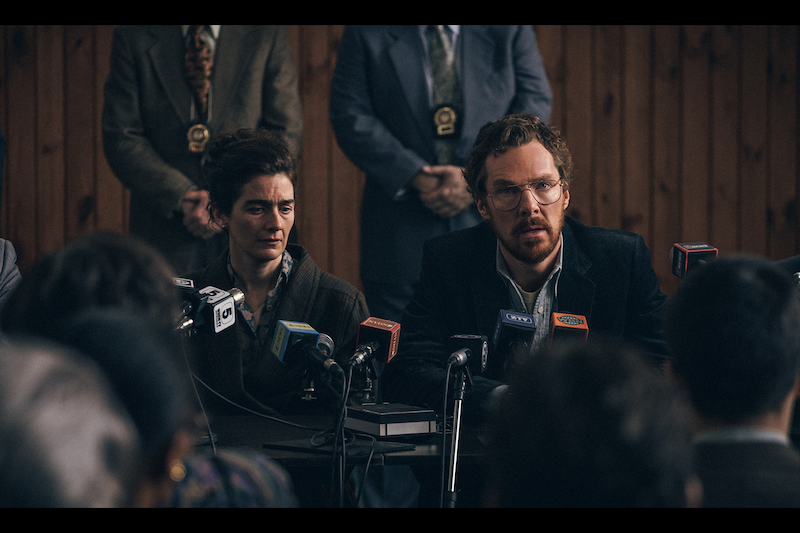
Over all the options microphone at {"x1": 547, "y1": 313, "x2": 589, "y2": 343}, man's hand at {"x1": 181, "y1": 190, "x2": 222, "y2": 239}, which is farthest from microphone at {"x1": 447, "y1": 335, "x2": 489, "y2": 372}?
man's hand at {"x1": 181, "y1": 190, "x2": 222, "y2": 239}

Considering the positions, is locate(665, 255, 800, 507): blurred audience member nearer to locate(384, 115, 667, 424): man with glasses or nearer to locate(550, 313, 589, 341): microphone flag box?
locate(550, 313, 589, 341): microphone flag box

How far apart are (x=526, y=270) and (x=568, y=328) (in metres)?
0.58

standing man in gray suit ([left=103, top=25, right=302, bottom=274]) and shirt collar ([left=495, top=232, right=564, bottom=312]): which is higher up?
standing man in gray suit ([left=103, top=25, right=302, bottom=274])

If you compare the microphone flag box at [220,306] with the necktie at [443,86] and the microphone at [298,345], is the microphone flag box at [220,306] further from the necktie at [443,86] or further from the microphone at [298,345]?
the necktie at [443,86]

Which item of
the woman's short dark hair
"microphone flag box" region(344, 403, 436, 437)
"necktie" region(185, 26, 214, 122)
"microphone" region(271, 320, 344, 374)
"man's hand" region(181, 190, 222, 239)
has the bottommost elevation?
"microphone flag box" region(344, 403, 436, 437)

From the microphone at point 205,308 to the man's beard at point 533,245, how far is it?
851mm

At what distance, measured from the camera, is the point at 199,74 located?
10.4 ft

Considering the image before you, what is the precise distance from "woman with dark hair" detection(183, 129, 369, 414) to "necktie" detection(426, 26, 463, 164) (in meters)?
0.65

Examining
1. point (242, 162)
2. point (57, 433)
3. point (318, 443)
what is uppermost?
point (242, 162)

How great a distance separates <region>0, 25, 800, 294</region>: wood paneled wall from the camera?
432 cm

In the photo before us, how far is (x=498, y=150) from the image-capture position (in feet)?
7.63

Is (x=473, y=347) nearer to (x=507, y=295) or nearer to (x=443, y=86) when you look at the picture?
(x=507, y=295)

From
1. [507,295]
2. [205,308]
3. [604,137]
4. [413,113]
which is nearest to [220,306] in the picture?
[205,308]

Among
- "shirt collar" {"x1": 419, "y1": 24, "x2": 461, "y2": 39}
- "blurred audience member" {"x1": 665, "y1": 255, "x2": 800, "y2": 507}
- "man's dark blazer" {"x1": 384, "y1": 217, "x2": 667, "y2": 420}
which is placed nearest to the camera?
"blurred audience member" {"x1": 665, "y1": 255, "x2": 800, "y2": 507}
